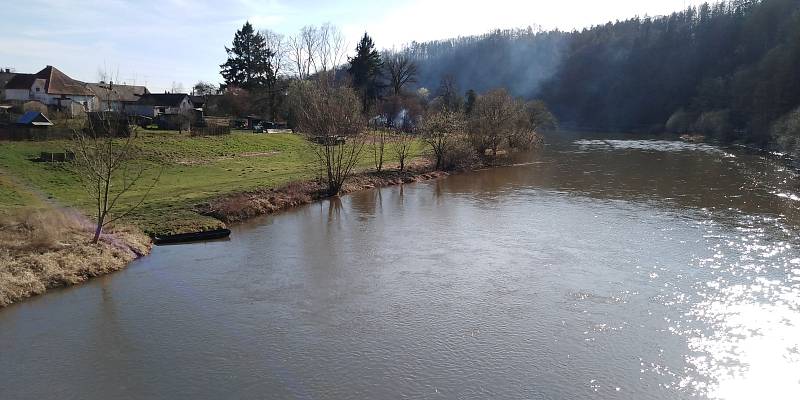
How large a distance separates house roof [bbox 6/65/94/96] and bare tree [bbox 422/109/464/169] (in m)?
34.9

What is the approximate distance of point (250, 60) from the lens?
69438 mm

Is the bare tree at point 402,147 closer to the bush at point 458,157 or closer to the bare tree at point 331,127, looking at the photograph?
the bush at point 458,157

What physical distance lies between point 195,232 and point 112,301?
7106 millimetres

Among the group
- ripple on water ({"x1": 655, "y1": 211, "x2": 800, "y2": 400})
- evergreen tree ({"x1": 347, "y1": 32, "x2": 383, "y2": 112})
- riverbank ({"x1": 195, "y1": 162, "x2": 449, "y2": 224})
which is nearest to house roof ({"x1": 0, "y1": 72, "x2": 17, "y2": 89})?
evergreen tree ({"x1": 347, "y1": 32, "x2": 383, "y2": 112})

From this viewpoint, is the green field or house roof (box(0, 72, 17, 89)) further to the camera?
house roof (box(0, 72, 17, 89))

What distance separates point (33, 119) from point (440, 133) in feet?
93.3

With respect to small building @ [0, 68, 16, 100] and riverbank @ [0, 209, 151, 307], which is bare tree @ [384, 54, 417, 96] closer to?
small building @ [0, 68, 16, 100]

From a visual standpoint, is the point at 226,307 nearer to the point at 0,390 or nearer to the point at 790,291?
the point at 0,390

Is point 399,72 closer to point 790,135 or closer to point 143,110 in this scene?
point 143,110

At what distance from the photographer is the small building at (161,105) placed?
5688cm

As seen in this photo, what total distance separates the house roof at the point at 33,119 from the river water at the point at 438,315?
2154 cm

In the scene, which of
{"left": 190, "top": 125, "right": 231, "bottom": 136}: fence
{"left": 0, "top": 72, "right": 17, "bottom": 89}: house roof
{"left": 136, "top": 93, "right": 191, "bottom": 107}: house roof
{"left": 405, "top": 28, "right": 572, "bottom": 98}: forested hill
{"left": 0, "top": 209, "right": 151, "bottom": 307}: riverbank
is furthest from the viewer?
{"left": 405, "top": 28, "right": 572, "bottom": 98}: forested hill

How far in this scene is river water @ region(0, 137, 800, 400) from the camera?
12.0 m

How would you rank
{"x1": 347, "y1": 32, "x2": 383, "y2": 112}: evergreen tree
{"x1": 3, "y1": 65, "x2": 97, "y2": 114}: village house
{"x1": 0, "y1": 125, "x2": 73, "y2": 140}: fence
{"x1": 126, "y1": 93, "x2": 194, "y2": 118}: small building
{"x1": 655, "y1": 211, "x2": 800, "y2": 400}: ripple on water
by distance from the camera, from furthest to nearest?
{"x1": 347, "y1": 32, "x2": 383, "y2": 112}: evergreen tree < {"x1": 126, "y1": 93, "x2": 194, "y2": 118}: small building < {"x1": 3, "y1": 65, "x2": 97, "y2": 114}: village house < {"x1": 0, "y1": 125, "x2": 73, "y2": 140}: fence < {"x1": 655, "y1": 211, "x2": 800, "y2": 400}: ripple on water
